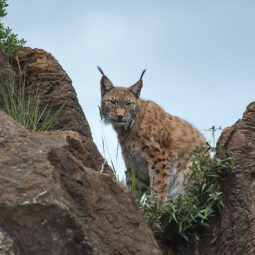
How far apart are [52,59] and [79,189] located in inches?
150

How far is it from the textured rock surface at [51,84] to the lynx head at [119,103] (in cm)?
131

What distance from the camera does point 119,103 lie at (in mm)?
8594

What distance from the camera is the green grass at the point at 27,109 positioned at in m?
5.79

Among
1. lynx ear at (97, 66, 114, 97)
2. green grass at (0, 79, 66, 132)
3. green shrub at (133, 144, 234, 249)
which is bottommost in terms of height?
green shrub at (133, 144, 234, 249)

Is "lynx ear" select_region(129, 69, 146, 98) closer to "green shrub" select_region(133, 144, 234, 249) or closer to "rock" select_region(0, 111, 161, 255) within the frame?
"green shrub" select_region(133, 144, 234, 249)

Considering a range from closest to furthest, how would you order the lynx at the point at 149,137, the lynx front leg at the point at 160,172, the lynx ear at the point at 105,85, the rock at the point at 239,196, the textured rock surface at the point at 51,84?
the rock at the point at 239,196 → the textured rock surface at the point at 51,84 → the lynx front leg at the point at 160,172 → the lynx at the point at 149,137 → the lynx ear at the point at 105,85

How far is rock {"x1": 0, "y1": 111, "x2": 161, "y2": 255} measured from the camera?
139 inches

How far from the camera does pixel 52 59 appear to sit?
7.30 metres

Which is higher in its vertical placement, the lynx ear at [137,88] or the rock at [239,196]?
the lynx ear at [137,88]

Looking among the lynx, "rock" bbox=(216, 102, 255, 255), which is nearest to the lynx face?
the lynx

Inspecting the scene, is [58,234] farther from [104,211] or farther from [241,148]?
[241,148]

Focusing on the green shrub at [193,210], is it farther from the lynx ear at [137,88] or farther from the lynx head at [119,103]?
the lynx ear at [137,88]

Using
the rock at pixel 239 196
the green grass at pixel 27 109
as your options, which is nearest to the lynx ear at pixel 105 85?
the green grass at pixel 27 109

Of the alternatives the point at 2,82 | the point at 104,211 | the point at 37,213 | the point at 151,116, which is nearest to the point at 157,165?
the point at 151,116
